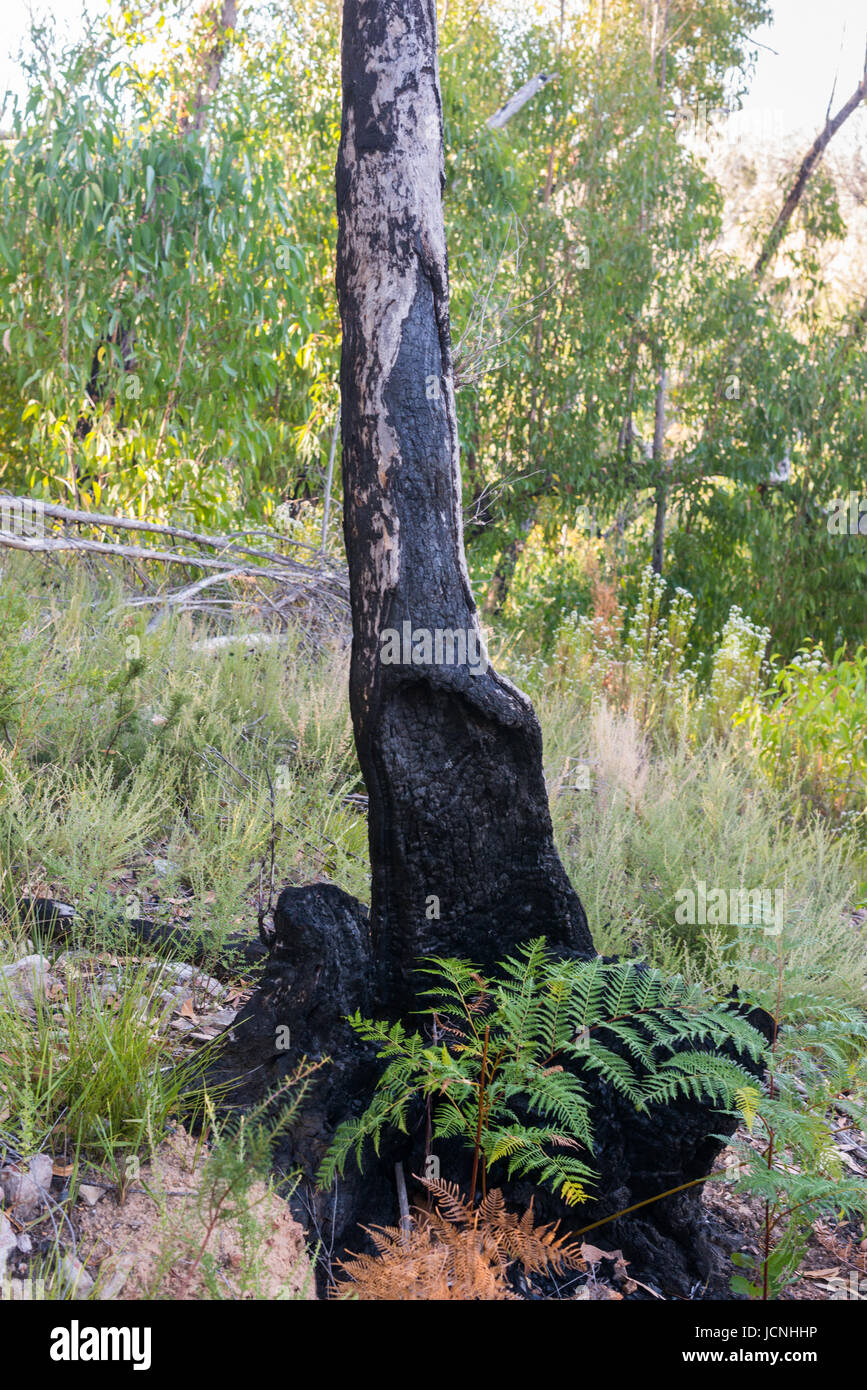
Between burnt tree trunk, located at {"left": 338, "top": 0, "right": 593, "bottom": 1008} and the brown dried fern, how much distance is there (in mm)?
525

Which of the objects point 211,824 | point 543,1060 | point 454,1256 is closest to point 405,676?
point 543,1060

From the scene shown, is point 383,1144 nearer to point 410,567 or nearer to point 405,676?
point 405,676

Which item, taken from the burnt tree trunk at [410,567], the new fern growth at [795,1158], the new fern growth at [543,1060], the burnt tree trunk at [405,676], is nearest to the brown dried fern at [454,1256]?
the new fern growth at [543,1060]

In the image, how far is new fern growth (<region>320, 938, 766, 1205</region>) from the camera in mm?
2008

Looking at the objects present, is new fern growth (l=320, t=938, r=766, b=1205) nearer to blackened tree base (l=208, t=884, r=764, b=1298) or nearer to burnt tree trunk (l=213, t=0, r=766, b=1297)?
blackened tree base (l=208, t=884, r=764, b=1298)

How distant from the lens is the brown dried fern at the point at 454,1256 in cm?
178

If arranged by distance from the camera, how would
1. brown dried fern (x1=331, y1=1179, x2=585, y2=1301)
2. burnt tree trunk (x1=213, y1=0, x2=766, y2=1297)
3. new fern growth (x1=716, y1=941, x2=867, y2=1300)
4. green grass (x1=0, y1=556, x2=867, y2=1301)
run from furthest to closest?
1. burnt tree trunk (x1=213, y1=0, x2=766, y2=1297)
2. green grass (x1=0, y1=556, x2=867, y2=1301)
3. new fern growth (x1=716, y1=941, x2=867, y2=1300)
4. brown dried fern (x1=331, y1=1179, x2=585, y2=1301)

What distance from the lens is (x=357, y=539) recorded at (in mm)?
2439

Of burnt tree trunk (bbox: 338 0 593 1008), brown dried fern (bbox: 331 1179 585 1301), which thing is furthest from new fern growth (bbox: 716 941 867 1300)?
burnt tree trunk (bbox: 338 0 593 1008)

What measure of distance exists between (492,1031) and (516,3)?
448 inches

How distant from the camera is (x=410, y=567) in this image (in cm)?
241

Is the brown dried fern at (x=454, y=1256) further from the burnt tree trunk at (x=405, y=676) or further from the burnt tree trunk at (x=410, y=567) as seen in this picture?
the burnt tree trunk at (x=410, y=567)

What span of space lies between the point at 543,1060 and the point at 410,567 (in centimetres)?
115
